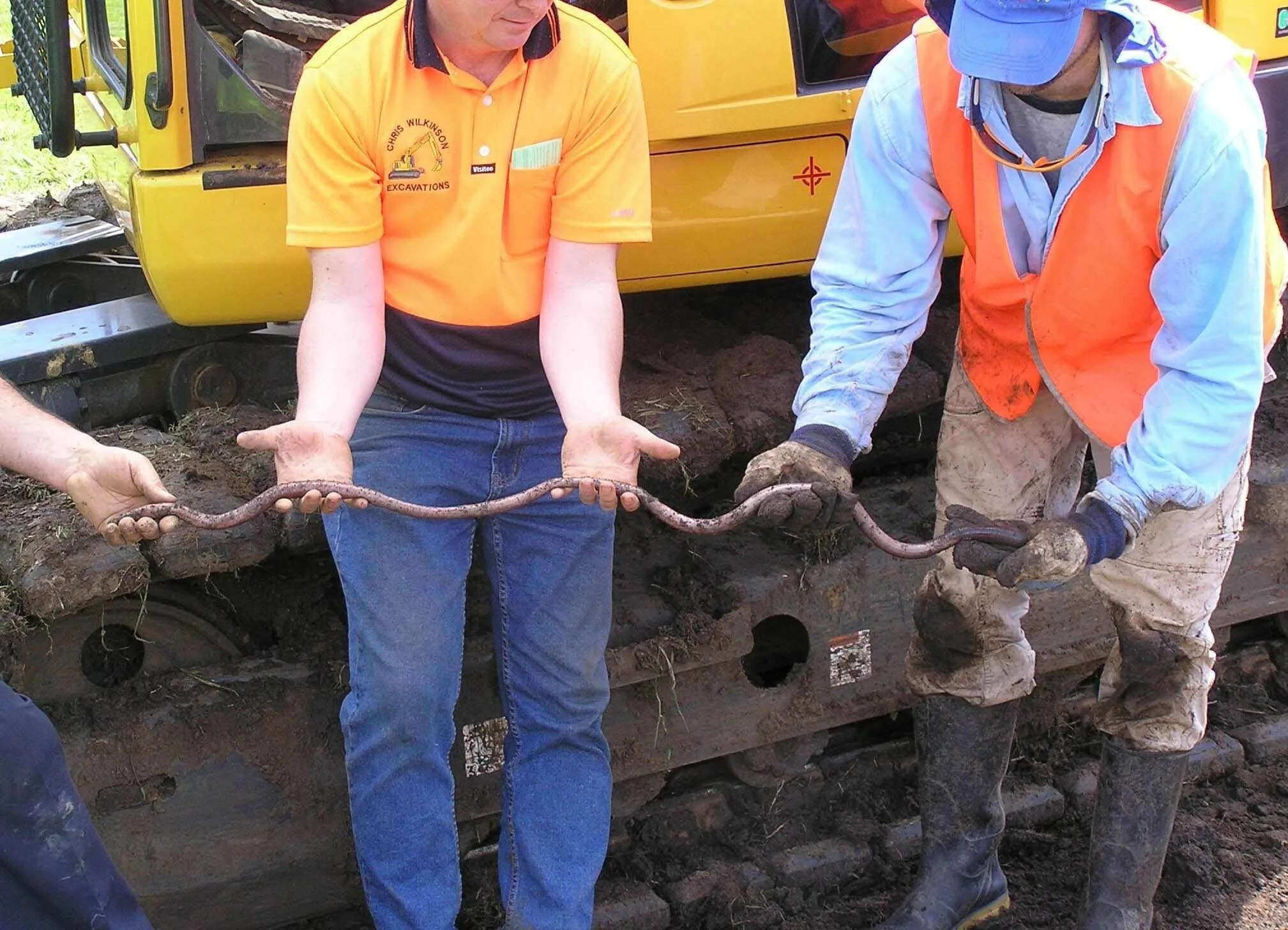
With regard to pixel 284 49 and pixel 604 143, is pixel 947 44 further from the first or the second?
pixel 284 49

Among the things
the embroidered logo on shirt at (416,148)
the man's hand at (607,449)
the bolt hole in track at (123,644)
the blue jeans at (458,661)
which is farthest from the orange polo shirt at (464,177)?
the bolt hole in track at (123,644)

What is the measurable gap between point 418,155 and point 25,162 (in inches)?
252

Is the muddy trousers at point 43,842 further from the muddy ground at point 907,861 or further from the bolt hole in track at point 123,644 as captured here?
the muddy ground at point 907,861

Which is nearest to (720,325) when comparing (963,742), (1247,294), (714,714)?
(714,714)

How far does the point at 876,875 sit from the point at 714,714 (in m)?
0.61

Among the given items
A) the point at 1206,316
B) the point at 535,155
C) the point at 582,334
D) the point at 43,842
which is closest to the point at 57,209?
the point at 535,155

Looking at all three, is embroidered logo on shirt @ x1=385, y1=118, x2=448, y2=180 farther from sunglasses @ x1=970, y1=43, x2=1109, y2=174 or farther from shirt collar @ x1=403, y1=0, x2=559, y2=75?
sunglasses @ x1=970, y1=43, x2=1109, y2=174

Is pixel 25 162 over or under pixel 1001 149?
under

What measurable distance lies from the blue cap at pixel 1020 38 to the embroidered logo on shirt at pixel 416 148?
97 cm

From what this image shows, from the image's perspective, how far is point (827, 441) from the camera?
2.95 m

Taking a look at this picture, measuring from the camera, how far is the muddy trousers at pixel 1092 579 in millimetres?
3084

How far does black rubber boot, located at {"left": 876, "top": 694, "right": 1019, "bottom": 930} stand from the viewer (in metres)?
3.41

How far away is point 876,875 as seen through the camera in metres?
3.83

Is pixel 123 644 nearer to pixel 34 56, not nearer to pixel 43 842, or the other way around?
pixel 43 842
